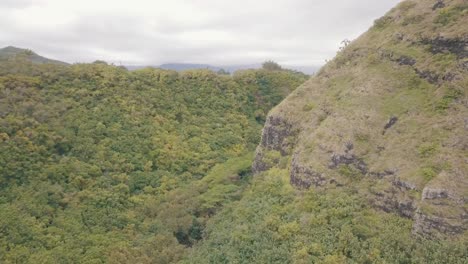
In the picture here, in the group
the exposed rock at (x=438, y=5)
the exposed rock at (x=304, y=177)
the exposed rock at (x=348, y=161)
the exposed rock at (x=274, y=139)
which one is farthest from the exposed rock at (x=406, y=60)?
the exposed rock at (x=304, y=177)

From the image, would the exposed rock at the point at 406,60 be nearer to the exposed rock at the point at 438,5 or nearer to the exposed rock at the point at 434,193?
the exposed rock at the point at 438,5

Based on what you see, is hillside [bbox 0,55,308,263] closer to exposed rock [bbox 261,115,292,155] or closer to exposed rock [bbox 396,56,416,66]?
exposed rock [bbox 261,115,292,155]

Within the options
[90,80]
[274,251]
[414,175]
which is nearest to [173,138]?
[90,80]

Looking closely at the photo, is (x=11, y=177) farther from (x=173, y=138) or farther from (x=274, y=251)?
(x=274, y=251)

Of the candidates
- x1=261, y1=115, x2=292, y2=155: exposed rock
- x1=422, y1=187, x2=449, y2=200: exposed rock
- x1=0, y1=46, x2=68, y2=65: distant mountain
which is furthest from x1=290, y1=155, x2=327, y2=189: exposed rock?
x1=0, y1=46, x2=68, y2=65: distant mountain

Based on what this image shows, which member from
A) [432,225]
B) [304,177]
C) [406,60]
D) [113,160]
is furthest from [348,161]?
[113,160]

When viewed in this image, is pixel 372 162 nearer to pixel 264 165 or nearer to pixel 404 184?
pixel 404 184
